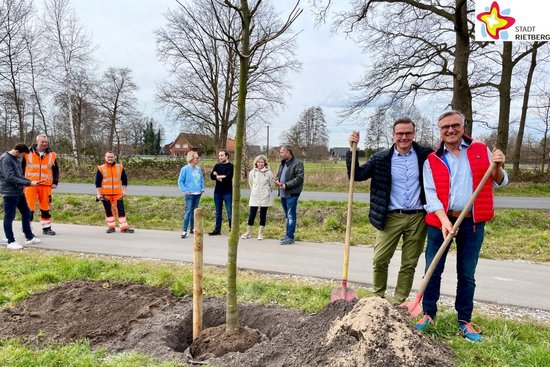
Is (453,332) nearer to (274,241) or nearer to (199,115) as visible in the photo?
(274,241)

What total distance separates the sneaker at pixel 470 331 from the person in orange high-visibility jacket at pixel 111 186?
7299 mm

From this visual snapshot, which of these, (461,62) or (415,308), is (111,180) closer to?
(415,308)

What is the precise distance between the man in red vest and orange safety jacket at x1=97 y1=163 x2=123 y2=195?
23.1 feet

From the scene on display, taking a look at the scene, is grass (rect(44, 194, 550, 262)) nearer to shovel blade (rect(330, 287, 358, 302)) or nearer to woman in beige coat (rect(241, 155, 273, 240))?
woman in beige coat (rect(241, 155, 273, 240))

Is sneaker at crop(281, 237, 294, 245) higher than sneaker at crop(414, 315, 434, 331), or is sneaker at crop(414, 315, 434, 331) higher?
sneaker at crop(414, 315, 434, 331)

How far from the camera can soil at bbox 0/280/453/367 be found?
10.1 ft

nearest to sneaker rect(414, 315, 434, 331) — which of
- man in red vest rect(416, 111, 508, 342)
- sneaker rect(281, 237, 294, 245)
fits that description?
man in red vest rect(416, 111, 508, 342)

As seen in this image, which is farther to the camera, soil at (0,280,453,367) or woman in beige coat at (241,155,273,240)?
woman in beige coat at (241,155,273,240)

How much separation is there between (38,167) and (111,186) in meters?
1.46

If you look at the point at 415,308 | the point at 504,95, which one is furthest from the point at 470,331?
the point at 504,95

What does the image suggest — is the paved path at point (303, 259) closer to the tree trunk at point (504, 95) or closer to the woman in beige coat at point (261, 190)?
the woman in beige coat at point (261, 190)

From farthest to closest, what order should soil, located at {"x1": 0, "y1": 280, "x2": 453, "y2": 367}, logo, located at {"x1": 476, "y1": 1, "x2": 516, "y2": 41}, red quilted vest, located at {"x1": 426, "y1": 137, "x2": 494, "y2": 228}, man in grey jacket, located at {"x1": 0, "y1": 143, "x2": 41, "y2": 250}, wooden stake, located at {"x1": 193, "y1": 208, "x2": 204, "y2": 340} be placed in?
logo, located at {"x1": 476, "y1": 1, "x2": 516, "y2": 41} → man in grey jacket, located at {"x1": 0, "y1": 143, "x2": 41, "y2": 250} → wooden stake, located at {"x1": 193, "y1": 208, "x2": 204, "y2": 340} → red quilted vest, located at {"x1": 426, "y1": 137, "x2": 494, "y2": 228} → soil, located at {"x1": 0, "y1": 280, "x2": 453, "y2": 367}

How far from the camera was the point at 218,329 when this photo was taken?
379cm

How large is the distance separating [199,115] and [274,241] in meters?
17.2
